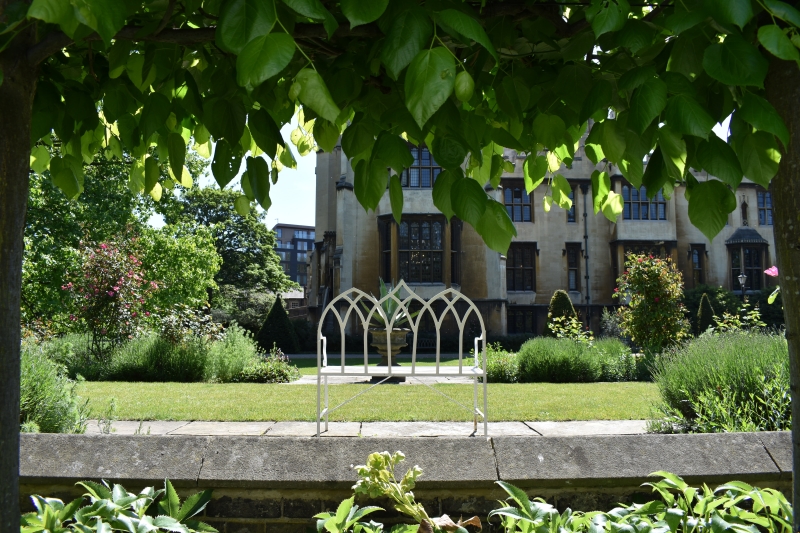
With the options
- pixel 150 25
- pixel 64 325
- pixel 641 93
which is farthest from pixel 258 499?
pixel 64 325

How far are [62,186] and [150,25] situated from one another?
3.78 ft

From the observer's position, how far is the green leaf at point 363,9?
4.25 feet

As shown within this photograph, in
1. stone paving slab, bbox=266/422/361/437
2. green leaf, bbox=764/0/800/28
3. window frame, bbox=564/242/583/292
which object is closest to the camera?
green leaf, bbox=764/0/800/28

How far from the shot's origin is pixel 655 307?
46.5ft

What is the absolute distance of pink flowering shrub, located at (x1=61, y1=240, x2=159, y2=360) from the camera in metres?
13.9

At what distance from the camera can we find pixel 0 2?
1676 millimetres

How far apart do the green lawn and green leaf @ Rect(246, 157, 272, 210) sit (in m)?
4.49

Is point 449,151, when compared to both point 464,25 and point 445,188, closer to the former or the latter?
point 445,188

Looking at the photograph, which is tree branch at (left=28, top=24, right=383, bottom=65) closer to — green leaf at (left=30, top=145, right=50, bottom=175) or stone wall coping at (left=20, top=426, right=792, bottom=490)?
green leaf at (left=30, top=145, right=50, bottom=175)

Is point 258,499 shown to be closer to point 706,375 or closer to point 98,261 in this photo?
point 706,375

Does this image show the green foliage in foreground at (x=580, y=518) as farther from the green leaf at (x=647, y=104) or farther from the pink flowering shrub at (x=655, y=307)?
the pink flowering shrub at (x=655, y=307)

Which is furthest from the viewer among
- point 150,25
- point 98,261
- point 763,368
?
point 98,261

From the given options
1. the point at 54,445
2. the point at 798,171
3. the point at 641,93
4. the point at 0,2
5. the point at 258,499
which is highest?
the point at 0,2

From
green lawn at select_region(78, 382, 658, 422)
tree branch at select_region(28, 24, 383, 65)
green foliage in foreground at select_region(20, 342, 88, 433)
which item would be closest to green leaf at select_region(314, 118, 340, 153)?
tree branch at select_region(28, 24, 383, 65)
